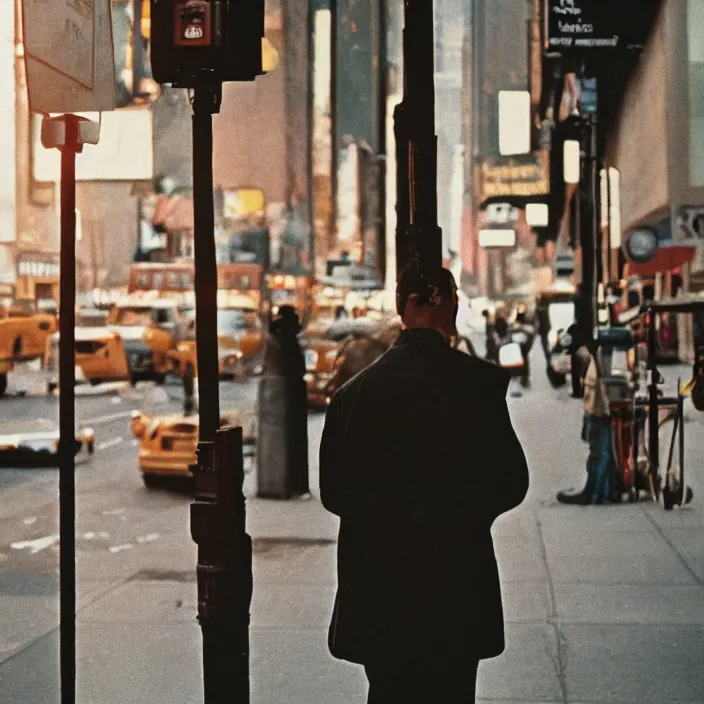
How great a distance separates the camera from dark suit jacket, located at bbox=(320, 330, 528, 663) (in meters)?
3.86

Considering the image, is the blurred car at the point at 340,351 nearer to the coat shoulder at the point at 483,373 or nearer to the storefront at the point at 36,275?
the coat shoulder at the point at 483,373

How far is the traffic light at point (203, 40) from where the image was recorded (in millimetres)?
4645

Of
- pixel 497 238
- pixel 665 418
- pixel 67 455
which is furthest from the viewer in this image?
pixel 497 238

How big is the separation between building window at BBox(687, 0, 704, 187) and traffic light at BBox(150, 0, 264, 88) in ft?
65.2

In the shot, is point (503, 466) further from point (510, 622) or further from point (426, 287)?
point (510, 622)

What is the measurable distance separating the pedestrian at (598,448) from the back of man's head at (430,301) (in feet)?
24.9

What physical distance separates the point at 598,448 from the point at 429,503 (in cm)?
795

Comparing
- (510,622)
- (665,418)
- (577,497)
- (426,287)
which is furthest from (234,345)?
(426,287)

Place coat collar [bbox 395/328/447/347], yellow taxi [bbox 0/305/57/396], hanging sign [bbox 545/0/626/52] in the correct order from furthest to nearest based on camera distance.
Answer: yellow taxi [bbox 0/305/57/396] < hanging sign [bbox 545/0/626/52] < coat collar [bbox 395/328/447/347]

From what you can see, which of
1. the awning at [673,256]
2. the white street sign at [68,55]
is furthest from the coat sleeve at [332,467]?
the awning at [673,256]

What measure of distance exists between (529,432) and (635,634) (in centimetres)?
1213

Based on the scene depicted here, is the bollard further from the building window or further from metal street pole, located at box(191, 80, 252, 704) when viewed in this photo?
the building window

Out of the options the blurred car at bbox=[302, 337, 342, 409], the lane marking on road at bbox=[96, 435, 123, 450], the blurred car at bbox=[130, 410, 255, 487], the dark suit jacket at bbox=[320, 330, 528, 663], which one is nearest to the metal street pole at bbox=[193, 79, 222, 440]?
the dark suit jacket at bbox=[320, 330, 528, 663]

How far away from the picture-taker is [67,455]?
15.9 feet
